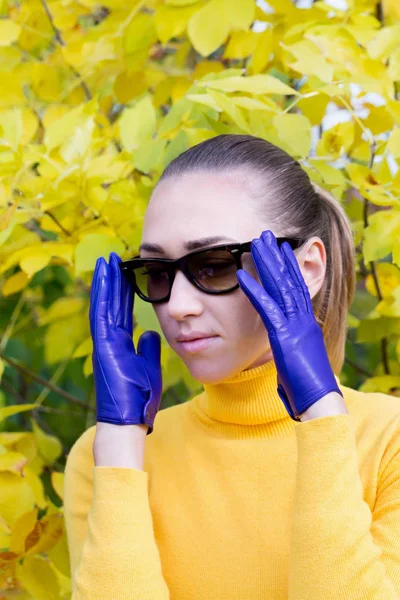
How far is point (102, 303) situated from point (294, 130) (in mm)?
491

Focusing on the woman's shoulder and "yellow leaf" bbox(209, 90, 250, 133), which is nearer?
the woman's shoulder

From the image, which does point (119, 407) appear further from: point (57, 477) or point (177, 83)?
point (177, 83)

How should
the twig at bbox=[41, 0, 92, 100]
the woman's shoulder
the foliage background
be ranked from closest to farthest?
the woman's shoulder < the foliage background < the twig at bbox=[41, 0, 92, 100]

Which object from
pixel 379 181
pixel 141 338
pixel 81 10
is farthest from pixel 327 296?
pixel 81 10

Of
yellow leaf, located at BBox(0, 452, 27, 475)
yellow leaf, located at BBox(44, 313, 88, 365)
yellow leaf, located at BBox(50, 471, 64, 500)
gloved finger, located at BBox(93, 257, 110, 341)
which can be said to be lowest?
yellow leaf, located at BBox(50, 471, 64, 500)

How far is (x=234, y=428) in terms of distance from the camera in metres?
1.39

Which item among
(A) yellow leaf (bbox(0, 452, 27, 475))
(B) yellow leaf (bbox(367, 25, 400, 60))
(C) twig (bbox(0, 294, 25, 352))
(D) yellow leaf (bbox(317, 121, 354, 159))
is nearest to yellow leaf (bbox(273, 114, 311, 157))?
(D) yellow leaf (bbox(317, 121, 354, 159))

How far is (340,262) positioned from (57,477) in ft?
2.63

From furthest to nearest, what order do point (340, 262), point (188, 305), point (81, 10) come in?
1. point (81, 10)
2. point (340, 262)
3. point (188, 305)

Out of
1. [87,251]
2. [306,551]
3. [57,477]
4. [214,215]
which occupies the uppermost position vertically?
[214,215]

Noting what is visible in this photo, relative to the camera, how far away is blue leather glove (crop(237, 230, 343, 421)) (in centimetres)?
112

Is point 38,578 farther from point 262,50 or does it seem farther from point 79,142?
point 262,50

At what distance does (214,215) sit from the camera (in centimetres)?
124

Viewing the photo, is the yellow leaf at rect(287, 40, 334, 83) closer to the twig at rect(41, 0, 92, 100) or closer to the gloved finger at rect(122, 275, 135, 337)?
the gloved finger at rect(122, 275, 135, 337)
